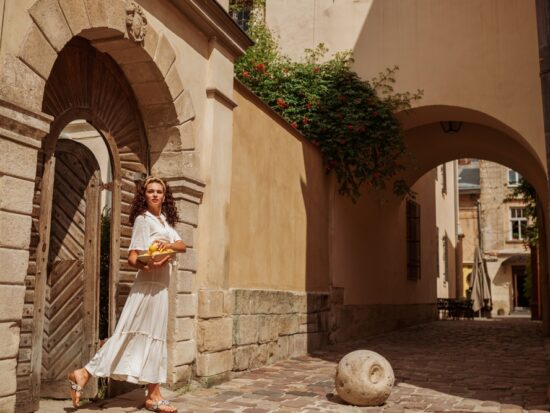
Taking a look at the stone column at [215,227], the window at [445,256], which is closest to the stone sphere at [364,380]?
the stone column at [215,227]

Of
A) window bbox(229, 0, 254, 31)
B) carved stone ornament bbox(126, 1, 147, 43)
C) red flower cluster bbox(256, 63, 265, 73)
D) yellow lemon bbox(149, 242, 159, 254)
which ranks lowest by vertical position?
yellow lemon bbox(149, 242, 159, 254)

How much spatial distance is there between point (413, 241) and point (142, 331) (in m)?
11.9

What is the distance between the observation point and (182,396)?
17.5 feet

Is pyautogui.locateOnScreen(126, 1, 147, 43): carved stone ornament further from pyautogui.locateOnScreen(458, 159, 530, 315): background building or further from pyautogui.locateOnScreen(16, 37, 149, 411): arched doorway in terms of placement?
pyautogui.locateOnScreen(458, 159, 530, 315): background building

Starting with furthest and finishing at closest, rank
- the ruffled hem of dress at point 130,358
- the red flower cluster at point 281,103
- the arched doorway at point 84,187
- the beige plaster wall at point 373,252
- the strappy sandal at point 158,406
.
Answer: the beige plaster wall at point 373,252 → the red flower cluster at point 281,103 → the arched doorway at point 84,187 → the strappy sandal at point 158,406 → the ruffled hem of dress at point 130,358

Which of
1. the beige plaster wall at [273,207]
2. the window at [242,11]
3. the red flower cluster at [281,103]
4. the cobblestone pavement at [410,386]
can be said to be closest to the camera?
the cobblestone pavement at [410,386]

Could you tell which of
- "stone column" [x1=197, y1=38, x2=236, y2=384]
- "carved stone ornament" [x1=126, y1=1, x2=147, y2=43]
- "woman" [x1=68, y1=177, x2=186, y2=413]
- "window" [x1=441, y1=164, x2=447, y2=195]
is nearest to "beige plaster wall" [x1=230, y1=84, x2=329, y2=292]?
"stone column" [x1=197, y1=38, x2=236, y2=384]

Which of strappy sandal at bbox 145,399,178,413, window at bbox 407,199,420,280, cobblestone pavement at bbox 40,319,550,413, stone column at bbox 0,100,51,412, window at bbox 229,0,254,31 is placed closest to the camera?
stone column at bbox 0,100,51,412

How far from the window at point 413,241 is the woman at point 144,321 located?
11.1 m

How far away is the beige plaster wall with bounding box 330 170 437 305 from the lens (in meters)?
10.4

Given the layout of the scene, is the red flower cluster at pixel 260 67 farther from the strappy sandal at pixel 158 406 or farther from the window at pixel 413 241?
the window at pixel 413 241

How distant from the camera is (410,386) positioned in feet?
20.0

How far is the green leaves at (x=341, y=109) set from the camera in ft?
30.9

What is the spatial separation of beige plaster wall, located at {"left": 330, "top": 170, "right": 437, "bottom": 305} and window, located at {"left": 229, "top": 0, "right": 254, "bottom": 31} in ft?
12.1
